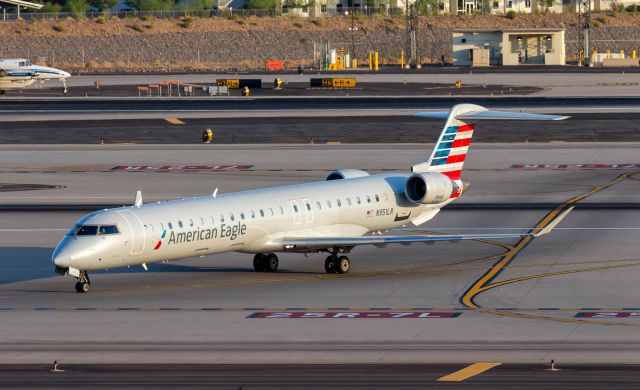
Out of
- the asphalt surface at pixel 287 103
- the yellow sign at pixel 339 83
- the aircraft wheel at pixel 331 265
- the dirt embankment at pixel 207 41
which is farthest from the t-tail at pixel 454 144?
the dirt embankment at pixel 207 41

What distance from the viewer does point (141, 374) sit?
26047 millimetres

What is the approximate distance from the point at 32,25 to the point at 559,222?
15362 cm

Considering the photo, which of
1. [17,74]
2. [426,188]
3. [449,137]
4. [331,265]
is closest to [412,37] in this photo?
[17,74]

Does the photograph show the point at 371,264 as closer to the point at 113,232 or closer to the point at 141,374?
the point at 113,232

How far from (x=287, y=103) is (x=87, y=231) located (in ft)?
242

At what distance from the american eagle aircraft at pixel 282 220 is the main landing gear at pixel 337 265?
0.03 metres

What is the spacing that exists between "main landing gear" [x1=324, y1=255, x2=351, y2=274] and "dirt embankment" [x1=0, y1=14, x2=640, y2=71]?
14084 cm

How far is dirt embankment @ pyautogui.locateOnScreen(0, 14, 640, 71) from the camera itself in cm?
18375

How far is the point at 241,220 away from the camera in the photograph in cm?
3800

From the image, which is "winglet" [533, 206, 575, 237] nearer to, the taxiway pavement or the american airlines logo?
the taxiway pavement

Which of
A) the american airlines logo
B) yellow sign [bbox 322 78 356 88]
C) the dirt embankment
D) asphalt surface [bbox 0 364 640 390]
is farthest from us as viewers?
the dirt embankment

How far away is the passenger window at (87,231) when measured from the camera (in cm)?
3538

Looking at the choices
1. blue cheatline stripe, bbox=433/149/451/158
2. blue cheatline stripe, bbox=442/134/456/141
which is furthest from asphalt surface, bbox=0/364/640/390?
blue cheatline stripe, bbox=442/134/456/141

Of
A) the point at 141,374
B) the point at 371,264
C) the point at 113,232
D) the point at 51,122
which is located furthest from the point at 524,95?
the point at 141,374
